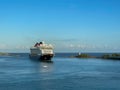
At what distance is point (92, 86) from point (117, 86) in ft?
12.2

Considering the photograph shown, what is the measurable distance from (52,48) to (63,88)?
94310 millimetres

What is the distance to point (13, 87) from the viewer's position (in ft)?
138

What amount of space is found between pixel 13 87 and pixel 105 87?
13.1 meters

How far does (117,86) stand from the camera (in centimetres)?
4359

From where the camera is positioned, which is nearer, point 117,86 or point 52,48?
point 117,86

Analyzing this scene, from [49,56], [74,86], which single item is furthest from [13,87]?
[49,56]

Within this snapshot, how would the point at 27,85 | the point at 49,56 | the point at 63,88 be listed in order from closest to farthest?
the point at 63,88 → the point at 27,85 → the point at 49,56

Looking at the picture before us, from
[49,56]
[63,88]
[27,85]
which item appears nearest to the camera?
[63,88]

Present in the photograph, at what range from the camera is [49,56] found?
5187 inches

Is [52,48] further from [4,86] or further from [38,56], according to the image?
[4,86]

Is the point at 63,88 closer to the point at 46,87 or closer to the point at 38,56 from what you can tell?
the point at 46,87

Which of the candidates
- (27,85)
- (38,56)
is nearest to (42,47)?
(38,56)

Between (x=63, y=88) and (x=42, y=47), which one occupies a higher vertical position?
(x=42, y=47)

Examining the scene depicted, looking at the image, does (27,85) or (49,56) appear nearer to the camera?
(27,85)
